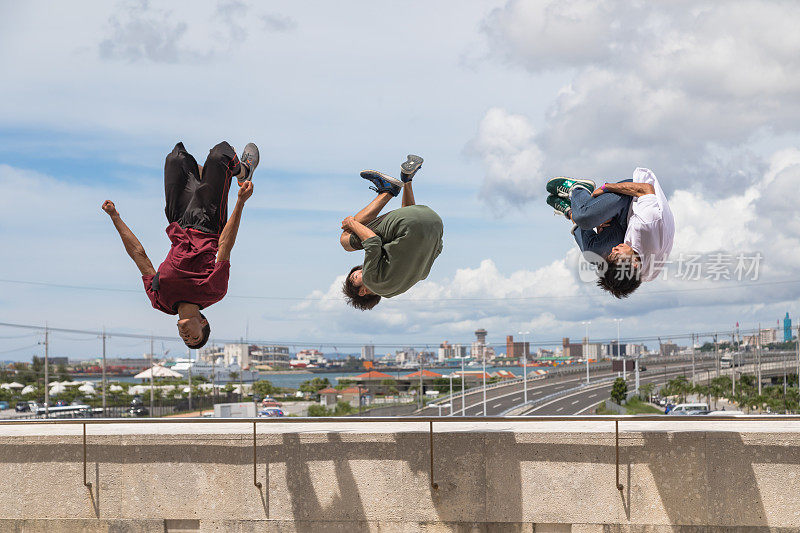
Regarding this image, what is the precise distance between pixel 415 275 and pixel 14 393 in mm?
106402

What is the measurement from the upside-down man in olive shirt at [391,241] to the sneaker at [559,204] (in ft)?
4.55

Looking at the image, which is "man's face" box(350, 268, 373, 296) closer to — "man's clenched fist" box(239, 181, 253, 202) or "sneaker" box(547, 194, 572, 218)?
Answer: "man's clenched fist" box(239, 181, 253, 202)

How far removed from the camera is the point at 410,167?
826 centimetres

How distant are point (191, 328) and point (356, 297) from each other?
1844mm

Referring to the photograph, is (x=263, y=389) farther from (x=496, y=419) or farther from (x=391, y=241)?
(x=391, y=241)

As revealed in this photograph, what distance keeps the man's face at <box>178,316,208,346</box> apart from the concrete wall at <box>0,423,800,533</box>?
63.4 inches

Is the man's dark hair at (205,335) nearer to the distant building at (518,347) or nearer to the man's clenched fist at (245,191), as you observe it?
the man's clenched fist at (245,191)

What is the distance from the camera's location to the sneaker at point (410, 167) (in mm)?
8250

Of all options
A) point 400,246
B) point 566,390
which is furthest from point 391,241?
point 566,390

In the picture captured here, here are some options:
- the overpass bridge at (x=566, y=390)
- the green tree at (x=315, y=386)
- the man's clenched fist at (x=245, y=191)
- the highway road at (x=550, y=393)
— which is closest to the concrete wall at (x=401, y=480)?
the man's clenched fist at (x=245, y=191)

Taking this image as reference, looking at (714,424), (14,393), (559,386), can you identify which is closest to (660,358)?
(559,386)

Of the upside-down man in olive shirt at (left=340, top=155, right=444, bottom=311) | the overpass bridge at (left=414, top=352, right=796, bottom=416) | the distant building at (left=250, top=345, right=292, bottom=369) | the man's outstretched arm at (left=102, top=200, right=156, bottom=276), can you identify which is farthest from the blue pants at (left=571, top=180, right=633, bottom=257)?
the distant building at (left=250, top=345, right=292, bottom=369)

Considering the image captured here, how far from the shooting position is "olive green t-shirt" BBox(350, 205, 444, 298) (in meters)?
7.42

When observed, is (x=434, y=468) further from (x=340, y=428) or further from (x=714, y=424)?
(x=714, y=424)
